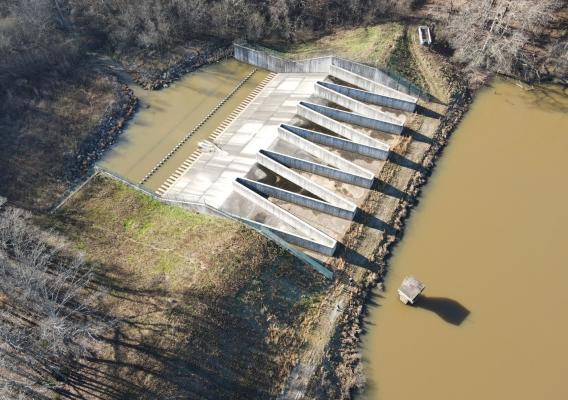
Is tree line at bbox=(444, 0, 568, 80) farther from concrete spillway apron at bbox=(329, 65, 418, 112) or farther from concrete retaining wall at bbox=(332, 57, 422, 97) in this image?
concrete spillway apron at bbox=(329, 65, 418, 112)

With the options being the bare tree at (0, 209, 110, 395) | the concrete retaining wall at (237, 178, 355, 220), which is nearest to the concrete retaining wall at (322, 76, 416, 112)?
the concrete retaining wall at (237, 178, 355, 220)

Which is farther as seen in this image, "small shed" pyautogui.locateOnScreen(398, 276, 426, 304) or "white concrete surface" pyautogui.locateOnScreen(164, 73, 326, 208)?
"white concrete surface" pyautogui.locateOnScreen(164, 73, 326, 208)

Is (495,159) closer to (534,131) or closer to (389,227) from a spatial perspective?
(534,131)

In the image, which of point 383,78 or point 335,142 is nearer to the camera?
point 335,142

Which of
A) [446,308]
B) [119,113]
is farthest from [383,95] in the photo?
[119,113]

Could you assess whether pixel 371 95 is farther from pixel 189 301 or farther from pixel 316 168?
pixel 189 301

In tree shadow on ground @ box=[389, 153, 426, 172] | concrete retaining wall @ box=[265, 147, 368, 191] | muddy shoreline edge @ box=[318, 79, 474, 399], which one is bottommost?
muddy shoreline edge @ box=[318, 79, 474, 399]

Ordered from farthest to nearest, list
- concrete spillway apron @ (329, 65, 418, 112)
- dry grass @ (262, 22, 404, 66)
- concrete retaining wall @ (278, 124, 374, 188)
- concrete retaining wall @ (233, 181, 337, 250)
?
dry grass @ (262, 22, 404, 66) → concrete spillway apron @ (329, 65, 418, 112) → concrete retaining wall @ (278, 124, 374, 188) → concrete retaining wall @ (233, 181, 337, 250)

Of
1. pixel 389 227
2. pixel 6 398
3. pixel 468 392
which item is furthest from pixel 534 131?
pixel 6 398
